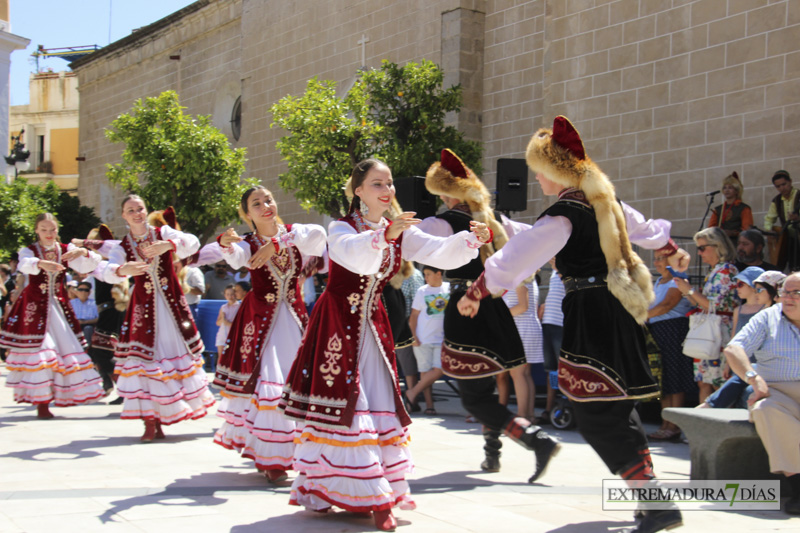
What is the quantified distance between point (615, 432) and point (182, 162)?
16.1 metres

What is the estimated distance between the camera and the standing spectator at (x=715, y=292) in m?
7.30

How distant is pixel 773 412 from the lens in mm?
4965

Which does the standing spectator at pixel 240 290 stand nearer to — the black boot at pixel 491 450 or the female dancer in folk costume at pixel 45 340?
the female dancer in folk costume at pixel 45 340

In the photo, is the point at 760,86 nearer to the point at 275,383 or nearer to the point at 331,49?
the point at 275,383

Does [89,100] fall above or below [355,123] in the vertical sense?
above

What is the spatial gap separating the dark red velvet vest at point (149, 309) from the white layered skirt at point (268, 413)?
1.52 metres

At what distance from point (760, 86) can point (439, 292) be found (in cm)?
488

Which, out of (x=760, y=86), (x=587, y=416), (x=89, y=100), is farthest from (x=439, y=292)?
(x=89, y=100)

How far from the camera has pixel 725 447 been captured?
204 inches

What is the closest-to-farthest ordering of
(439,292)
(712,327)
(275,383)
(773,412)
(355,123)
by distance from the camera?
(773,412)
(275,383)
(712,327)
(439,292)
(355,123)

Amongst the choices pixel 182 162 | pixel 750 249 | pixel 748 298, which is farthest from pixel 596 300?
pixel 182 162

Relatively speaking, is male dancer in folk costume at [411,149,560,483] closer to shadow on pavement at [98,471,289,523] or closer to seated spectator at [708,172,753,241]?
shadow on pavement at [98,471,289,523]

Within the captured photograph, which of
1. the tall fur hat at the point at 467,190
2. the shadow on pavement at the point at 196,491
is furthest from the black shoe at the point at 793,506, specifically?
the shadow on pavement at the point at 196,491

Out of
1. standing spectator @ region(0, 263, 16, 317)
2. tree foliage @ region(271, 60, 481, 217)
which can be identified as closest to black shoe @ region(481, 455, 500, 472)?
tree foliage @ region(271, 60, 481, 217)
